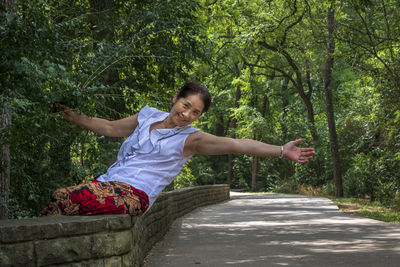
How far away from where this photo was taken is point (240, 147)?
406 centimetres

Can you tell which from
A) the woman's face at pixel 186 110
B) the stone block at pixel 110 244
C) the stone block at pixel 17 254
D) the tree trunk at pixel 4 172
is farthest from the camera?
the tree trunk at pixel 4 172

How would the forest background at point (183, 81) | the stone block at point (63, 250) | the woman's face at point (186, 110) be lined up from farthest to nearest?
the forest background at point (183, 81)
the woman's face at point (186, 110)
the stone block at point (63, 250)

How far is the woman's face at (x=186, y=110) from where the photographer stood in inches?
168

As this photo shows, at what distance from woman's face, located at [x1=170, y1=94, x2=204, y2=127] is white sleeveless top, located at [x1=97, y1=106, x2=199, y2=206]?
0.07 m

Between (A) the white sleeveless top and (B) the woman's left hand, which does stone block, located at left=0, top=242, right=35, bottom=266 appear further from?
(B) the woman's left hand

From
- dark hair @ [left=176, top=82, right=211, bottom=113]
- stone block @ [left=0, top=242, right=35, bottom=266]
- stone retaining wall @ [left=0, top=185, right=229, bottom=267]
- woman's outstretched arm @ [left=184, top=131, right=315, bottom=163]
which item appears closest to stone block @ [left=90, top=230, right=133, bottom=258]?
stone retaining wall @ [left=0, top=185, right=229, bottom=267]

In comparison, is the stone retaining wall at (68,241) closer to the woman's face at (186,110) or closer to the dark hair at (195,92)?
the woman's face at (186,110)

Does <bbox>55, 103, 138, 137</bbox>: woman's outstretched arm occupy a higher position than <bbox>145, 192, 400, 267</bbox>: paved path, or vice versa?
<bbox>55, 103, 138, 137</bbox>: woman's outstretched arm

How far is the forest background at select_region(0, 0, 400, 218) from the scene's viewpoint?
477cm

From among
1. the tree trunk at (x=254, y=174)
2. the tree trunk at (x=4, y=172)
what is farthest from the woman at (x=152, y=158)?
the tree trunk at (x=254, y=174)

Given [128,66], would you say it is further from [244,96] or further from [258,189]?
[258,189]

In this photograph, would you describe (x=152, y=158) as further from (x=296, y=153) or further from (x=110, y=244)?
(x=296, y=153)

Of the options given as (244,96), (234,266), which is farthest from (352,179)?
(234,266)

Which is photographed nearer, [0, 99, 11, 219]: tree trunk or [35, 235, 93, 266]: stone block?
[35, 235, 93, 266]: stone block
